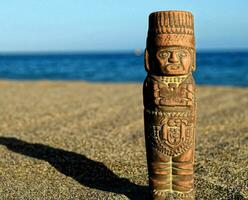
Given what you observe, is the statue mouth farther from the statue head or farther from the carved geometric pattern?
the carved geometric pattern

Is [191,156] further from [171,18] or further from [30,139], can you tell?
[30,139]

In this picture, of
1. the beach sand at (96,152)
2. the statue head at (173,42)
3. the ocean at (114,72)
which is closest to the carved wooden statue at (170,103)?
the statue head at (173,42)

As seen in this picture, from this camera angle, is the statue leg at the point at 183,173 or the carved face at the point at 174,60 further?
the statue leg at the point at 183,173

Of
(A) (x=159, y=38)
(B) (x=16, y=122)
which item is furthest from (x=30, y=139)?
(A) (x=159, y=38)

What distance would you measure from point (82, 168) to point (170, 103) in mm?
2314

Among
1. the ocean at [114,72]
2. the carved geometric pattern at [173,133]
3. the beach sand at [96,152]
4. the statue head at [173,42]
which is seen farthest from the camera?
the ocean at [114,72]

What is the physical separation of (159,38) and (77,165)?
9.18 feet

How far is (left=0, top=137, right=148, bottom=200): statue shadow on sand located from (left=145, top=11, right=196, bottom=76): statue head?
5.56 ft

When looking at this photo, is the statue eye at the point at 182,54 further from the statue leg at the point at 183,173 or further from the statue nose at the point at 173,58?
the statue leg at the point at 183,173

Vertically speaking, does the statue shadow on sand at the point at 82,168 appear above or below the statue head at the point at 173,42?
below

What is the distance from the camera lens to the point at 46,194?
487cm

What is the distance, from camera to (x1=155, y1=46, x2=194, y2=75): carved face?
4160 millimetres

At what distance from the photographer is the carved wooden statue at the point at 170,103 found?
13.7 feet

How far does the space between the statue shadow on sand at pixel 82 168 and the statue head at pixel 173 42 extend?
5.56ft
